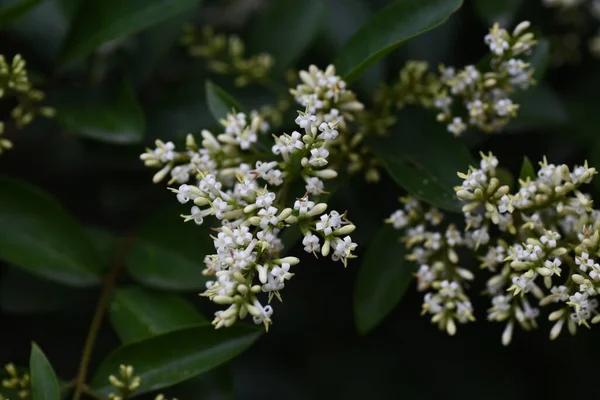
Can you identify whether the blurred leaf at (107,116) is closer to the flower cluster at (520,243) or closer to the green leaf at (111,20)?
the green leaf at (111,20)

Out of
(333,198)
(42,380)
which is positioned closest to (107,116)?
(333,198)

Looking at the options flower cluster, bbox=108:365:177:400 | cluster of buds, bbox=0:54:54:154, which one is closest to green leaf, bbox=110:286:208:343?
flower cluster, bbox=108:365:177:400

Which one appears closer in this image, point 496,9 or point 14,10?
point 14,10

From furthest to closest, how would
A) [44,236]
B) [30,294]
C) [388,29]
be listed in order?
[30,294]
[44,236]
[388,29]

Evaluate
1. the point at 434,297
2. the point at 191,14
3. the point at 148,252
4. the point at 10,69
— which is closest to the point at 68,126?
the point at 10,69

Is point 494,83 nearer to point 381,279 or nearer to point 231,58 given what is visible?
point 381,279

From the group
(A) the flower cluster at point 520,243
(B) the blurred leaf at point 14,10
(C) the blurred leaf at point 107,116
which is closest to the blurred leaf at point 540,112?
(A) the flower cluster at point 520,243

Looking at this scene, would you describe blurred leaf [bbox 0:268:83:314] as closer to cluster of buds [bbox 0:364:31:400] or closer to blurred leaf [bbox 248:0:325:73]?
cluster of buds [bbox 0:364:31:400]
